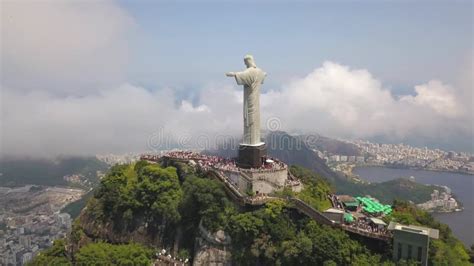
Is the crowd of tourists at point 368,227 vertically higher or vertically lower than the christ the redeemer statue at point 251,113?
lower

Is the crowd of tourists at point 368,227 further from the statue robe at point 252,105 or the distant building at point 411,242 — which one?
the statue robe at point 252,105

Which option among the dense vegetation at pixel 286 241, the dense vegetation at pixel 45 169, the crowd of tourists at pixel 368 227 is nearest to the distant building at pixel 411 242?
the crowd of tourists at pixel 368 227

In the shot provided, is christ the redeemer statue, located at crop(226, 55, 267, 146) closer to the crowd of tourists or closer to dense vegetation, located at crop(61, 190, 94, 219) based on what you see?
the crowd of tourists

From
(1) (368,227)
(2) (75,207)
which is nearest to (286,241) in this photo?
(1) (368,227)

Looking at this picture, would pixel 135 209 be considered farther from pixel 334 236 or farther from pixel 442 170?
pixel 442 170

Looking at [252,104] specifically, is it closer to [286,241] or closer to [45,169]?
[286,241]

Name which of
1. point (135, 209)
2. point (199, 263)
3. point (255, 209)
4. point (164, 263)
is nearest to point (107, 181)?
point (135, 209)

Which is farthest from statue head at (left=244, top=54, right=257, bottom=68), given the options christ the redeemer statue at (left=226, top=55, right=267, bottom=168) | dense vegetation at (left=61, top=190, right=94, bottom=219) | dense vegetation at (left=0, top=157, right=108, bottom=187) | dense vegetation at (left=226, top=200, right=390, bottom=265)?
dense vegetation at (left=0, top=157, right=108, bottom=187)
